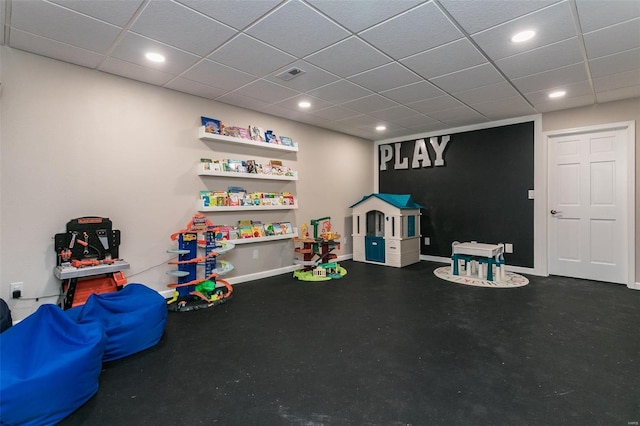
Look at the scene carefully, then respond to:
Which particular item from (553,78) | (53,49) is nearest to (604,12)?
(553,78)

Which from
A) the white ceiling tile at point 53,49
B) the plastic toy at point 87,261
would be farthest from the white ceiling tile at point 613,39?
the plastic toy at point 87,261

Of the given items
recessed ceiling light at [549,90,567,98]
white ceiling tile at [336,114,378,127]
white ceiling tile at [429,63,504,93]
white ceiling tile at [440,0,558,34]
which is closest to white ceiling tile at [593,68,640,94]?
recessed ceiling light at [549,90,567,98]

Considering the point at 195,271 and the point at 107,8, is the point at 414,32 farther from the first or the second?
the point at 195,271

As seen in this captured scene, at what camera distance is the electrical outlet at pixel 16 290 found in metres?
2.69

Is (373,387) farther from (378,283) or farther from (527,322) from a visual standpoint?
(378,283)

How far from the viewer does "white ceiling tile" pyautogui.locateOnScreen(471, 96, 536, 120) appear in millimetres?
4086

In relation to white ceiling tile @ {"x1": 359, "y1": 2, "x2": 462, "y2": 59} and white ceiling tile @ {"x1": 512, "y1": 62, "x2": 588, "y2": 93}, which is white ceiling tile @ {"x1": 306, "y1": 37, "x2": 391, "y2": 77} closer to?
white ceiling tile @ {"x1": 359, "y1": 2, "x2": 462, "y2": 59}

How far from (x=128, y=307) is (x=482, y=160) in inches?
207

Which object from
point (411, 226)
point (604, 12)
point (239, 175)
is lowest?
point (411, 226)

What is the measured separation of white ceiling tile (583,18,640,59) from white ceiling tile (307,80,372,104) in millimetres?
1996

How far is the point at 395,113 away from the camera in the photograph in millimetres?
4594

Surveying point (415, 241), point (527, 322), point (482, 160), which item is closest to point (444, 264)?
point (415, 241)

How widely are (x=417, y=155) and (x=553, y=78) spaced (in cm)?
276

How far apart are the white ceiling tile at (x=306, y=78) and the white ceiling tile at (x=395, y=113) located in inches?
51.3
